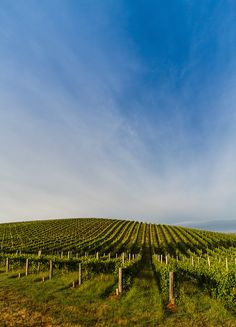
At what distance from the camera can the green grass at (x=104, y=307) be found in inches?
466

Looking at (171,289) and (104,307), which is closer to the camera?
(104,307)

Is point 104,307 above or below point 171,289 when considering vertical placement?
below

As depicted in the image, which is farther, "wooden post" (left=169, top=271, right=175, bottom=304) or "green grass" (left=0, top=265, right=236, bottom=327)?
"wooden post" (left=169, top=271, right=175, bottom=304)

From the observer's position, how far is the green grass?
1184 cm

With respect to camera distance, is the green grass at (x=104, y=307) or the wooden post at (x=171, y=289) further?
the wooden post at (x=171, y=289)

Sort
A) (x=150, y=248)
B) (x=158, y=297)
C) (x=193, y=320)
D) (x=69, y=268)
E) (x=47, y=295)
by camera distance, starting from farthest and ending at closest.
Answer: (x=150, y=248) → (x=69, y=268) → (x=47, y=295) → (x=158, y=297) → (x=193, y=320)

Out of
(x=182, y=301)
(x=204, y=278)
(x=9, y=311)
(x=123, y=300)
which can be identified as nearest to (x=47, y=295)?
→ (x=9, y=311)

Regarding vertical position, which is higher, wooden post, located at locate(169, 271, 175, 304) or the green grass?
wooden post, located at locate(169, 271, 175, 304)

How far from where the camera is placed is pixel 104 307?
13.9 meters

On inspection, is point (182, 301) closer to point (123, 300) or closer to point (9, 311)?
point (123, 300)

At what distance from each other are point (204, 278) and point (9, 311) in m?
11.5

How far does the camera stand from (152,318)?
12203 mm

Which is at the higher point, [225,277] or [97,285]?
[225,277]

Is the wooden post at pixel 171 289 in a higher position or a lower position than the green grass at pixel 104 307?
higher
